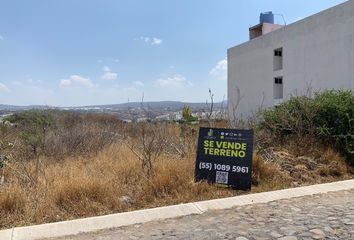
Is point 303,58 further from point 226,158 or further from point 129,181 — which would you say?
point 129,181

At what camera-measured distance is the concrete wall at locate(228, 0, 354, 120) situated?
2381 centimetres

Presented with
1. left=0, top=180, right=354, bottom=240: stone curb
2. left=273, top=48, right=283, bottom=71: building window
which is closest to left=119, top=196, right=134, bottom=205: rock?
left=0, top=180, right=354, bottom=240: stone curb

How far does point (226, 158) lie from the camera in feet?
23.7

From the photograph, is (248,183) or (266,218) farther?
(248,183)

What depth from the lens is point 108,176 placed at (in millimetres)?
7352

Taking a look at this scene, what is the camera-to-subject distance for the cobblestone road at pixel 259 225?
15.2 feet

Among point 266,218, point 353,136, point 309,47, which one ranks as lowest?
point 266,218

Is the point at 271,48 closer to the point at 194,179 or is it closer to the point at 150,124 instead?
the point at 150,124

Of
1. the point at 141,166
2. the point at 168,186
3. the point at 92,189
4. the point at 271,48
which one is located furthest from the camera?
the point at 271,48

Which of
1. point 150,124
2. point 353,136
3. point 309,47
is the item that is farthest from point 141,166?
point 309,47

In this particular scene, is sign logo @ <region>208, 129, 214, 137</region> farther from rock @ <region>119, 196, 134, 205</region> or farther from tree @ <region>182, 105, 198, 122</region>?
tree @ <region>182, 105, 198, 122</region>

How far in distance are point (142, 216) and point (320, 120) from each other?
19.9ft

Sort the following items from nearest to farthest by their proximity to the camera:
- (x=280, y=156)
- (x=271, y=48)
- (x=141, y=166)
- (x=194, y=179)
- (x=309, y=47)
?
(x=194, y=179) < (x=141, y=166) < (x=280, y=156) < (x=309, y=47) < (x=271, y=48)

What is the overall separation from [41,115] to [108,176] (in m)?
16.6
